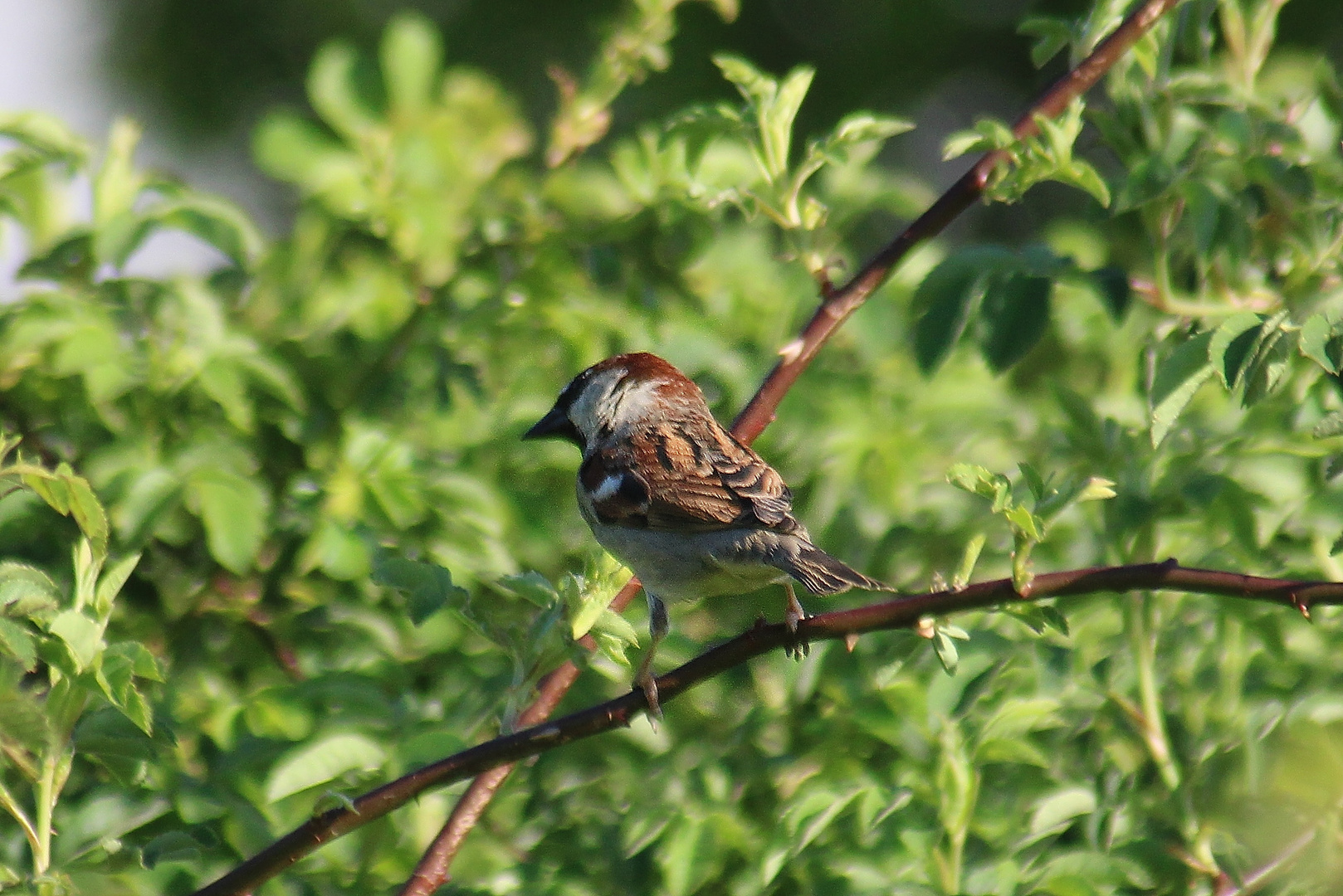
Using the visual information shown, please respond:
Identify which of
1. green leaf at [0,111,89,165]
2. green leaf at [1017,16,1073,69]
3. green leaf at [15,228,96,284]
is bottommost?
green leaf at [15,228,96,284]

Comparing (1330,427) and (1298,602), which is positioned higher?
(1330,427)

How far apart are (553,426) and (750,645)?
105 cm

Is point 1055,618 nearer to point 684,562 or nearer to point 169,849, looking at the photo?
point 684,562

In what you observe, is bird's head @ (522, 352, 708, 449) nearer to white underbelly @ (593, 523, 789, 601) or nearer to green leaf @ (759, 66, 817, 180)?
white underbelly @ (593, 523, 789, 601)

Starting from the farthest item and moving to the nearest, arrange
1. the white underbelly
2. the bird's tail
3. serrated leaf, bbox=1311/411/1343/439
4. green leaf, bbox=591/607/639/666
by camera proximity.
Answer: the white underbelly → the bird's tail → green leaf, bbox=591/607/639/666 → serrated leaf, bbox=1311/411/1343/439

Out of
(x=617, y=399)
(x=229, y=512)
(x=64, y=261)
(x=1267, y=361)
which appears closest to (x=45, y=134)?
(x=64, y=261)

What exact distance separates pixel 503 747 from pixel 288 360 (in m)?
1.33

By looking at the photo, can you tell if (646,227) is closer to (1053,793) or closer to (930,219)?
(930,219)

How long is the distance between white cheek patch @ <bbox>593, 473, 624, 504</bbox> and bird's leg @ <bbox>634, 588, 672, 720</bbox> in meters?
0.19

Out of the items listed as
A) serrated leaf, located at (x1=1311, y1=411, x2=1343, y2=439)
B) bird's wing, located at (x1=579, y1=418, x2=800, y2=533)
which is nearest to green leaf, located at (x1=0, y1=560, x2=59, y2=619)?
bird's wing, located at (x1=579, y1=418, x2=800, y2=533)

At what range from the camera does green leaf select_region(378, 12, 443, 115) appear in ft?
11.0

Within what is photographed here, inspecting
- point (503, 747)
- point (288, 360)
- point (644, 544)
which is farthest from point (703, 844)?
point (288, 360)

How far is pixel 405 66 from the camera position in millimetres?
3359

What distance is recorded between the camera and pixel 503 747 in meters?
1.74
